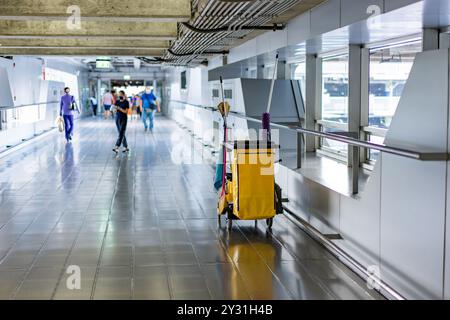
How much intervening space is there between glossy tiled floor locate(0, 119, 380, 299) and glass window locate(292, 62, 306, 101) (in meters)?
2.22

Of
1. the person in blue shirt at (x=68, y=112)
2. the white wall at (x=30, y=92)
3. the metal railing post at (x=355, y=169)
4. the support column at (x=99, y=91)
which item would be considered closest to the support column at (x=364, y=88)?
the metal railing post at (x=355, y=169)

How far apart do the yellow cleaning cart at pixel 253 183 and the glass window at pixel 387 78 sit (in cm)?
178

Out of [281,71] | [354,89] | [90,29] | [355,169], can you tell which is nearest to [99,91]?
[281,71]

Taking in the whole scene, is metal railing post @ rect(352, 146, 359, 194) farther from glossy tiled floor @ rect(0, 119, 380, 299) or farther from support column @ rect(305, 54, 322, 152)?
support column @ rect(305, 54, 322, 152)

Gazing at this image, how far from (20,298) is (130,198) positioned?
410cm

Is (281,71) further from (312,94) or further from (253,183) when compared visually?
(253,183)

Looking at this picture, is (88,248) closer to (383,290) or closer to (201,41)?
(383,290)

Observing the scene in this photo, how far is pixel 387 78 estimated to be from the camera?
24.9 ft

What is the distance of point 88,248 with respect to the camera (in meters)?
5.67

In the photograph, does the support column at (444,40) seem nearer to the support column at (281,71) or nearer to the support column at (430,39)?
the support column at (430,39)

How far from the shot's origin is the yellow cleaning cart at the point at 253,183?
20.4 ft

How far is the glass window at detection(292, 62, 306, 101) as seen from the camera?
10617 mm

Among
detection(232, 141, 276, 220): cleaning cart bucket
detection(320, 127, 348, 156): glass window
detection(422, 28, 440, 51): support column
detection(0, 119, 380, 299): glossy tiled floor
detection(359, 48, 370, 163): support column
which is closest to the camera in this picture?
detection(0, 119, 380, 299): glossy tiled floor

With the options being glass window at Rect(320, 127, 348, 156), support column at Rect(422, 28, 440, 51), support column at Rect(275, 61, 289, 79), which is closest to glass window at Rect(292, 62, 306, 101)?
support column at Rect(275, 61, 289, 79)
